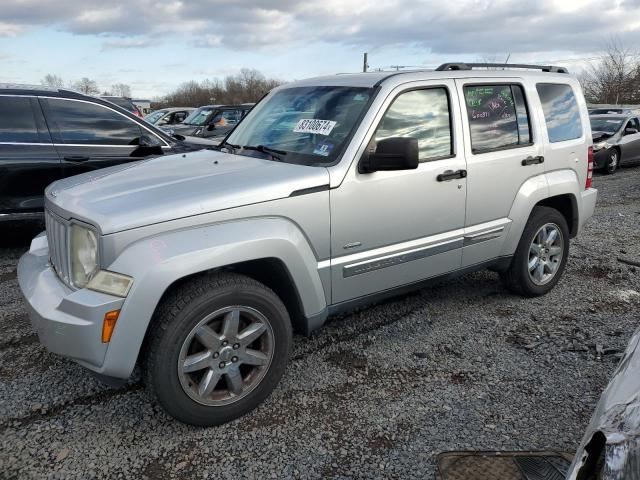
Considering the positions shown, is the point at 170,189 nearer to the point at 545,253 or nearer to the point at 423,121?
the point at 423,121

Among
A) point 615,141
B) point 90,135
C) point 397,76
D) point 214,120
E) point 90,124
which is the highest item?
point 397,76

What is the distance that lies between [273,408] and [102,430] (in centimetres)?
94

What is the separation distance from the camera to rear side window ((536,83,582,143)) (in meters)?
4.44

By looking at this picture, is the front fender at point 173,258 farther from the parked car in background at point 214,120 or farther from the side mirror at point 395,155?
the parked car in background at point 214,120

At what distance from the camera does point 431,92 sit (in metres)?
3.69

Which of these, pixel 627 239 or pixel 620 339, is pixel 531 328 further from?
pixel 627 239

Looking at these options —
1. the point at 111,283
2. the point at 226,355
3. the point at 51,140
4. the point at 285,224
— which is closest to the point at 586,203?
the point at 285,224

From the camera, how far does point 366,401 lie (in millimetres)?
3115

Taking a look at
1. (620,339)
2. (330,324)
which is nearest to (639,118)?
(620,339)

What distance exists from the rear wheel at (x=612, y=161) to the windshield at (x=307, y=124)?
38.0ft

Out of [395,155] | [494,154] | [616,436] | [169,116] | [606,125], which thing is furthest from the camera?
[169,116]

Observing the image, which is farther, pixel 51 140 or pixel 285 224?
pixel 51 140

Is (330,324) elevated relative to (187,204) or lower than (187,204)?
lower

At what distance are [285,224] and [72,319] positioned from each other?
1.17 m
